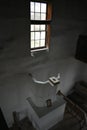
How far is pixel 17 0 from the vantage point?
2619mm

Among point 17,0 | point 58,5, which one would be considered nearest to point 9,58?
point 17,0

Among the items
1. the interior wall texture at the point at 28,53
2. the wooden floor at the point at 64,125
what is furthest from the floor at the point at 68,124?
the interior wall texture at the point at 28,53

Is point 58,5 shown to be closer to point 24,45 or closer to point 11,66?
point 24,45

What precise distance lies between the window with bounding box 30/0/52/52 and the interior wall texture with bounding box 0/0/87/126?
0.48ft

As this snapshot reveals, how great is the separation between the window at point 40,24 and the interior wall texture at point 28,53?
5.7 inches

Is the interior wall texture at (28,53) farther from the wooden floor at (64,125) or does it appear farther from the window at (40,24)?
the wooden floor at (64,125)

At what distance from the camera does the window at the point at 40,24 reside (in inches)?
120

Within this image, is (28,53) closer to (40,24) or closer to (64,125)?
(40,24)

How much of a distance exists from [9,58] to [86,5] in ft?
9.57

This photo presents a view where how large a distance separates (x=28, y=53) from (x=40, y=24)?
0.81m

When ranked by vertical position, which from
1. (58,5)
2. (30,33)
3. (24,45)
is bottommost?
(24,45)

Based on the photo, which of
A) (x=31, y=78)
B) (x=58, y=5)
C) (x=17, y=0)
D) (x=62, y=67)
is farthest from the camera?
(x=62, y=67)

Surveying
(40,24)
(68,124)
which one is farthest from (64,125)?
(40,24)

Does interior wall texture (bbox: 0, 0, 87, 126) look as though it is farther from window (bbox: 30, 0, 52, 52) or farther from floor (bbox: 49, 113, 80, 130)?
floor (bbox: 49, 113, 80, 130)
